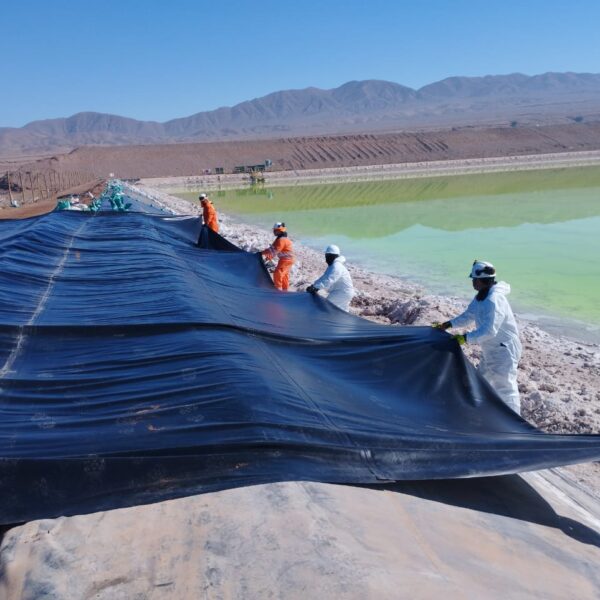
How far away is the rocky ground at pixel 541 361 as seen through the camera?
6.34 metres

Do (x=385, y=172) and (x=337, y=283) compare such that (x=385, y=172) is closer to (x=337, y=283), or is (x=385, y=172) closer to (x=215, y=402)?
(x=337, y=283)

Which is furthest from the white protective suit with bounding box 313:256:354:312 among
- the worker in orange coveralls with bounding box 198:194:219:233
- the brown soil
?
the brown soil

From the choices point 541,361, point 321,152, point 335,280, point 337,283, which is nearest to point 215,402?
point 335,280

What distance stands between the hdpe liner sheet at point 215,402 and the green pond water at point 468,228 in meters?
6.63

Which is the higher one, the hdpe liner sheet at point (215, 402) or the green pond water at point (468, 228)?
the hdpe liner sheet at point (215, 402)

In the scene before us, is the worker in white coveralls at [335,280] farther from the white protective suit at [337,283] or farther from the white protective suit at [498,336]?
the white protective suit at [498,336]

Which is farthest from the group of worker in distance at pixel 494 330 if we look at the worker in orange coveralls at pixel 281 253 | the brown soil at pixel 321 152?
the brown soil at pixel 321 152

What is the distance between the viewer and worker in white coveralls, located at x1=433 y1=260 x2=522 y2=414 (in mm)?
5484

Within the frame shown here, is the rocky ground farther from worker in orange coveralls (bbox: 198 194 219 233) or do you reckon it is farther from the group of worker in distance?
worker in orange coveralls (bbox: 198 194 219 233)

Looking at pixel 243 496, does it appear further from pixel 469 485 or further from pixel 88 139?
pixel 88 139

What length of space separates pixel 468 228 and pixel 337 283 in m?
15.6

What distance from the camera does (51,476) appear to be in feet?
9.45

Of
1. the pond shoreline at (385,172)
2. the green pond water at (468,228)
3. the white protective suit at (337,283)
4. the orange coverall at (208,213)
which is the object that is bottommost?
the green pond water at (468,228)

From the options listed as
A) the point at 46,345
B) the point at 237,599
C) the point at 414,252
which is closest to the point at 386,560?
the point at 237,599
